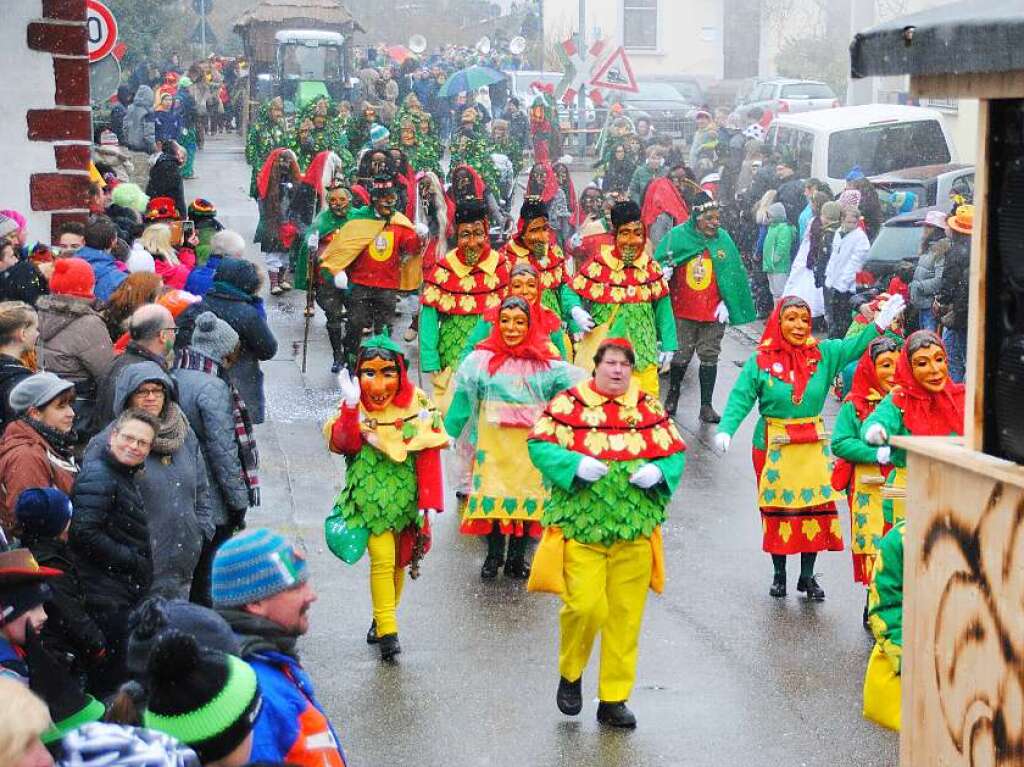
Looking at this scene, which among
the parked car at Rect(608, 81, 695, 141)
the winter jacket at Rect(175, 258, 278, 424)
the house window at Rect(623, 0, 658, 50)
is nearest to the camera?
the winter jacket at Rect(175, 258, 278, 424)

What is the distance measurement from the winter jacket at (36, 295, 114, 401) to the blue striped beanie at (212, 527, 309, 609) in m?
4.19

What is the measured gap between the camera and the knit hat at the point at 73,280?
8.86 meters

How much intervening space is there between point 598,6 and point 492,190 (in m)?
31.2

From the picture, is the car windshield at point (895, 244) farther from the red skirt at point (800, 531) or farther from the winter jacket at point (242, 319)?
the winter jacket at point (242, 319)

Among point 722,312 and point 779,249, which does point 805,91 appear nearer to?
point 779,249

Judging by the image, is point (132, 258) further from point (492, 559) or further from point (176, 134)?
point (176, 134)

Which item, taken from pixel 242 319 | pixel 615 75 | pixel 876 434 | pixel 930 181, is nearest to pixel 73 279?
pixel 242 319

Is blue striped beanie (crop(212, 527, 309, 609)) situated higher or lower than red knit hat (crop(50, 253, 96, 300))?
lower

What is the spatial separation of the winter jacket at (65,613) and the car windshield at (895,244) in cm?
1133

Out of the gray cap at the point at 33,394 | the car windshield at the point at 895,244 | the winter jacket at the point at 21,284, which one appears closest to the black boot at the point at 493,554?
the winter jacket at the point at 21,284

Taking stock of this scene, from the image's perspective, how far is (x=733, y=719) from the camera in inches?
294

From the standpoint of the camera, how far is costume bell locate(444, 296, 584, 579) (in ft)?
31.1

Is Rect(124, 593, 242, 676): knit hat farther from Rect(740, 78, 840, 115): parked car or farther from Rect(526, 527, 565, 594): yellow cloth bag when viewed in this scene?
Rect(740, 78, 840, 115): parked car

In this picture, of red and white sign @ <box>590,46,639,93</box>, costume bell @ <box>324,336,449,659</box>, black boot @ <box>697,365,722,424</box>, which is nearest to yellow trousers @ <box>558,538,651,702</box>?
costume bell @ <box>324,336,449,659</box>
